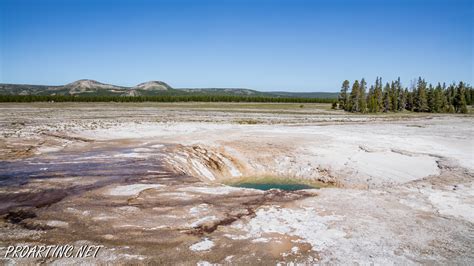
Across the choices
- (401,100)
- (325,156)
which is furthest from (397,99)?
(325,156)

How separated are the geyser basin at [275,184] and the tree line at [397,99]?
65.6m

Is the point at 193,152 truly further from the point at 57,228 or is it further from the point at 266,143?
the point at 57,228

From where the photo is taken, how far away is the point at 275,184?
16281 millimetres

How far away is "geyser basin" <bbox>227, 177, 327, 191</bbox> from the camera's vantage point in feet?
51.5

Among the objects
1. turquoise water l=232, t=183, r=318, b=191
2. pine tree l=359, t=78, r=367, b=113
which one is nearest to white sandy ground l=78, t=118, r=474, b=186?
turquoise water l=232, t=183, r=318, b=191

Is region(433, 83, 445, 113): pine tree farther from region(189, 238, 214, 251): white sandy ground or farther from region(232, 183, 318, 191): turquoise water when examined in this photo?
region(189, 238, 214, 251): white sandy ground

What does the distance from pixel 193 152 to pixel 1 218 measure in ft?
37.1

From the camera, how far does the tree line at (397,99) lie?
257 feet

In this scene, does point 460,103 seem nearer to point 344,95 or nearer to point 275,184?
point 344,95

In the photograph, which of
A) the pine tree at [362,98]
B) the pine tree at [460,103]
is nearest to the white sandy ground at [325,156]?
the pine tree at [362,98]

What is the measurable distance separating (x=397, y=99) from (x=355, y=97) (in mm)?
16324

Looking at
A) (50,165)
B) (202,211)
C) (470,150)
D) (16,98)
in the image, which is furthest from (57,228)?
(16,98)

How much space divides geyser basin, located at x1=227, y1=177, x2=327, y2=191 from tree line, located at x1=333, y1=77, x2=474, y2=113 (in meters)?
65.6

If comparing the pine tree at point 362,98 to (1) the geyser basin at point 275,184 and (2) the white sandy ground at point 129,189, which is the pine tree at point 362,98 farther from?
(2) the white sandy ground at point 129,189
